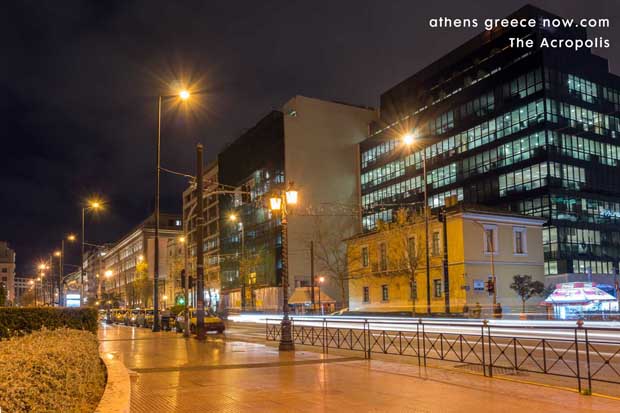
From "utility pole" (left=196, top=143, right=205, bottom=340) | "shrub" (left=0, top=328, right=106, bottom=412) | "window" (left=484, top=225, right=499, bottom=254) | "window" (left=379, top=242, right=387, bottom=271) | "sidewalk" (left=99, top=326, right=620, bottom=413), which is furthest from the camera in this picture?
"window" (left=379, top=242, right=387, bottom=271)

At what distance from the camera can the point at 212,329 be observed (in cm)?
3506

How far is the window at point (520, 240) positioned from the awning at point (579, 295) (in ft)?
31.8

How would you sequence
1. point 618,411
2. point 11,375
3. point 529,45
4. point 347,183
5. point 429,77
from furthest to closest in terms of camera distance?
point 347,183, point 429,77, point 529,45, point 618,411, point 11,375

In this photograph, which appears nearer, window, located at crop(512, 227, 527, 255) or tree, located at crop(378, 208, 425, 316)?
tree, located at crop(378, 208, 425, 316)

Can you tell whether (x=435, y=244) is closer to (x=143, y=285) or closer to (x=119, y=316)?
(x=119, y=316)

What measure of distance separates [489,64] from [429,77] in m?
13.9

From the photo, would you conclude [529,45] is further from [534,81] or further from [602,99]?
[602,99]

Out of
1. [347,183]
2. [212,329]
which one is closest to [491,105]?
[347,183]

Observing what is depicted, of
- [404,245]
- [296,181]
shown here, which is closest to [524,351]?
[404,245]

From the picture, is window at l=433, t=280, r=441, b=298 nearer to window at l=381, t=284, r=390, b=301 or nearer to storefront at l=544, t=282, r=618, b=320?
window at l=381, t=284, r=390, b=301

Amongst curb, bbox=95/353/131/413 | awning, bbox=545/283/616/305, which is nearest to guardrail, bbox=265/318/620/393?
curb, bbox=95/353/131/413

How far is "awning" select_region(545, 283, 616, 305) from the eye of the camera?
41.7m

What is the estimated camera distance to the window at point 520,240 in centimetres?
5416

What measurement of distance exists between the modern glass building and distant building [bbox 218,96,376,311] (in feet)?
47.6
